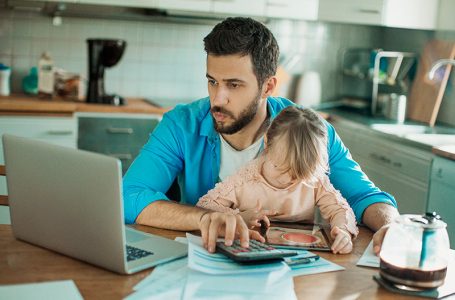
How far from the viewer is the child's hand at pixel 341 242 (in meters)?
1.81

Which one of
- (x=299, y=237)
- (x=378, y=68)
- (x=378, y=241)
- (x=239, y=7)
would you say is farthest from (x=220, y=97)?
(x=378, y=68)

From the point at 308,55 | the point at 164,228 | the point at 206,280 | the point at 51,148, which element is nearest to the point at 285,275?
the point at 206,280

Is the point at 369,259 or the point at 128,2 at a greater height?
the point at 128,2

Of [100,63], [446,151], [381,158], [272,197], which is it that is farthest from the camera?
[100,63]

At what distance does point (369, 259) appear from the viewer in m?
1.77

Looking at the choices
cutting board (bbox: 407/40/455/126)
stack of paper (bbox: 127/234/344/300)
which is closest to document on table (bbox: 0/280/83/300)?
stack of paper (bbox: 127/234/344/300)

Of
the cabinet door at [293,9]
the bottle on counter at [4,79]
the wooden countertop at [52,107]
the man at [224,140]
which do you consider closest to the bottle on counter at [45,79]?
the wooden countertop at [52,107]

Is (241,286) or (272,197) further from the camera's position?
(272,197)

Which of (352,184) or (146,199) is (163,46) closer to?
(352,184)

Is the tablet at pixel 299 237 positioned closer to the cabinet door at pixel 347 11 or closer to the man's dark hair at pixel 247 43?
the man's dark hair at pixel 247 43

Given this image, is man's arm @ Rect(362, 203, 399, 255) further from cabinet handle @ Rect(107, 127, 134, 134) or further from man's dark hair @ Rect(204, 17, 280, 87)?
cabinet handle @ Rect(107, 127, 134, 134)

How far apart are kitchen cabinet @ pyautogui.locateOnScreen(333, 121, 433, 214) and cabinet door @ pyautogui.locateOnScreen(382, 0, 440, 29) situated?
0.71m

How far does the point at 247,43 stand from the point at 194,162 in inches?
16.8

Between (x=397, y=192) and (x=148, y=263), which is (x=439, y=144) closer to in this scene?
(x=397, y=192)
